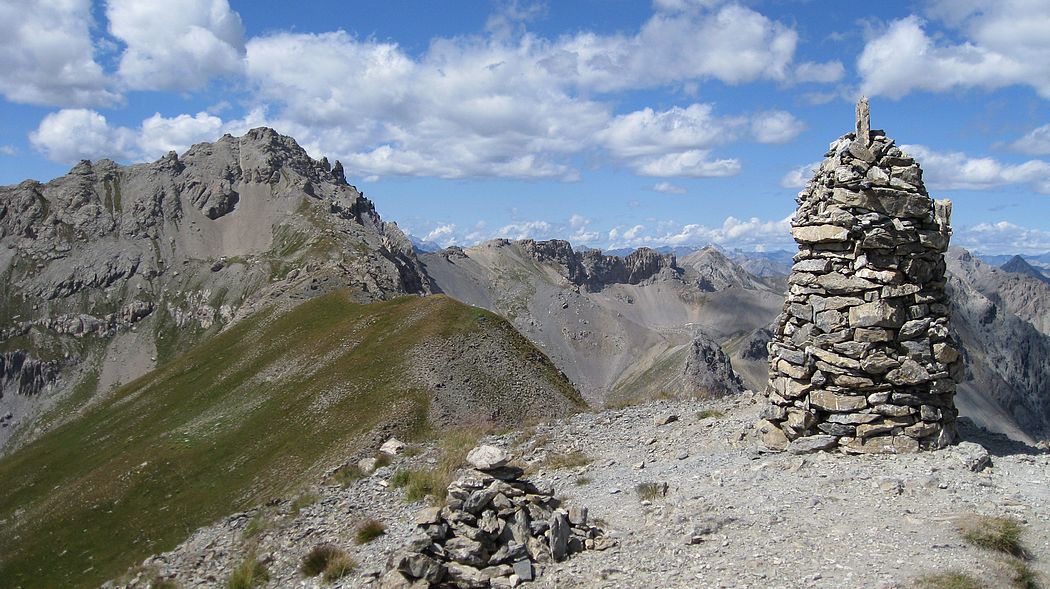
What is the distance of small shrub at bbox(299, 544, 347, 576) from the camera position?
1661 centimetres

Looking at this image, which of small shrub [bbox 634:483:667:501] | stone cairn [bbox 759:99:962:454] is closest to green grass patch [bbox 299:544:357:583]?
small shrub [bbox 634:483:667:501]

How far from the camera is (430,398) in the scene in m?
53.5

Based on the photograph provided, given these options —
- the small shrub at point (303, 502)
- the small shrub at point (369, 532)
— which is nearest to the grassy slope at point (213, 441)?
the small shrub at point (303, 502)

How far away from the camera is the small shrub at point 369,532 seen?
57.5ft

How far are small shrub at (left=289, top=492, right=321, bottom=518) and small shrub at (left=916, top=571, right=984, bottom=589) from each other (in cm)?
1607

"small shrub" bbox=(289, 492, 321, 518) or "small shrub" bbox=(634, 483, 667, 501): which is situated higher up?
"small shrub" bbox=(634, 483, 667, 501)

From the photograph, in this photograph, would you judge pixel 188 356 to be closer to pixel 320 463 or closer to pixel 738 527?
pixel 320 463

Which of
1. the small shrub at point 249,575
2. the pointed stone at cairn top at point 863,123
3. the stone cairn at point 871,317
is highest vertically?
the pointed stone at cairn top at point 863,123

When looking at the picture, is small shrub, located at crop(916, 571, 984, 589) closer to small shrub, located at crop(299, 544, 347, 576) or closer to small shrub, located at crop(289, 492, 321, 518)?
small shrub, located at crop(299, 544, 347, 576)

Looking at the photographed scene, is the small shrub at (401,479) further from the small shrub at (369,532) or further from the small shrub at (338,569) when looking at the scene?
the small shrub at (338,569)

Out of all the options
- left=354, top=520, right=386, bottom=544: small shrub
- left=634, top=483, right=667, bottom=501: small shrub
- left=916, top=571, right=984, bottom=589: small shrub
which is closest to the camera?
left=916, top=571, right=984, bottom=589: small shrub

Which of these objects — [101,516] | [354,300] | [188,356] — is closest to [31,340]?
[188,356]

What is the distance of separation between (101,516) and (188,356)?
5018cm

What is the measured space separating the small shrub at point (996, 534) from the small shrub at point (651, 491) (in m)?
6.34
